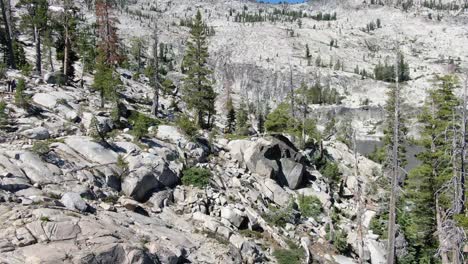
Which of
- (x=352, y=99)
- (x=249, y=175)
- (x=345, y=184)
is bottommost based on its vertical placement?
(x=352, y=99)

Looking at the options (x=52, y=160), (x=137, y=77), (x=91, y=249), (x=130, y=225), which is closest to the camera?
(x=91, y=249)

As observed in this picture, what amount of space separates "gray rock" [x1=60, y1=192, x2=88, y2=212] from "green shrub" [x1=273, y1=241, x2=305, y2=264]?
1201cm

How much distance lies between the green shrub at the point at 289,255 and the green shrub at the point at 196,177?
704 centimetres

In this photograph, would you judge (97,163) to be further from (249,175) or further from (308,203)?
(308,203)

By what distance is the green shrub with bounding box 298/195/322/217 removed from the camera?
3316cm

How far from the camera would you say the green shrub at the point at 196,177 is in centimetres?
2833

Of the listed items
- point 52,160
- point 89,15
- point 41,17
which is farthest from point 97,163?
point 89,15

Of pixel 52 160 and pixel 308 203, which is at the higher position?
pixel 52 160

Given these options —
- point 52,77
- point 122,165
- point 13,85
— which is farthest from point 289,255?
point 52,77

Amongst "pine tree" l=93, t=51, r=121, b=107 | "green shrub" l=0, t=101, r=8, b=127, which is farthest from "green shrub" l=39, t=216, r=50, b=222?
"pine tree" l=93, t=51, r=121, b=107

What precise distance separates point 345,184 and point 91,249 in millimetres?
33748

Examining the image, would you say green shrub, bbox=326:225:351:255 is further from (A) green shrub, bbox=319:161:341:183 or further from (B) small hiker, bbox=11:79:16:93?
(B) small hiker, bbox=11:79:16:93

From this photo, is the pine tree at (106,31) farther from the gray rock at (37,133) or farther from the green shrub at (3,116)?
the gray rock at (37,133)

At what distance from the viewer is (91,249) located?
16.0m
